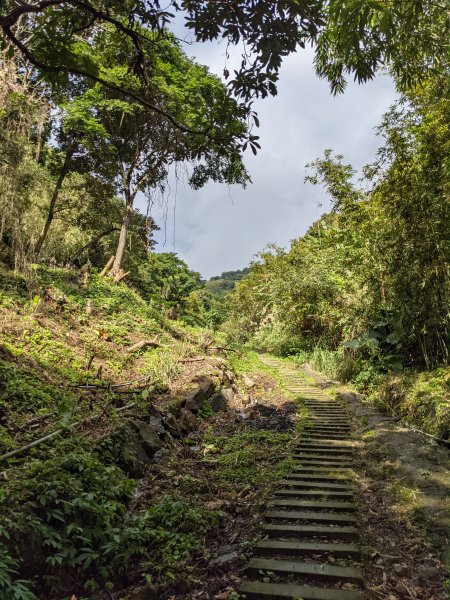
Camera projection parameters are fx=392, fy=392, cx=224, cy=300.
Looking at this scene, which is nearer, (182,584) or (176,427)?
(182,584)

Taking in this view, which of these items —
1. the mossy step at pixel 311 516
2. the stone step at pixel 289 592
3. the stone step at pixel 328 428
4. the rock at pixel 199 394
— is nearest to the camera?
the stone step at pixel 289 592

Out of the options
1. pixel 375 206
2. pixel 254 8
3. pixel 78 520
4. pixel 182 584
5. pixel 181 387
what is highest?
pixel 375 206

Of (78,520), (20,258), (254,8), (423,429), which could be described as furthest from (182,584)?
(20,258)

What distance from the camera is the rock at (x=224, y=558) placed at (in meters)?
3.03

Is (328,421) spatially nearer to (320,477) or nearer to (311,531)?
(320,477)

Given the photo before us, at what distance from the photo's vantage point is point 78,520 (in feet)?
9.59

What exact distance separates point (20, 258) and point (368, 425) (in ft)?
25.3

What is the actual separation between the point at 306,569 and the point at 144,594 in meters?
1.14

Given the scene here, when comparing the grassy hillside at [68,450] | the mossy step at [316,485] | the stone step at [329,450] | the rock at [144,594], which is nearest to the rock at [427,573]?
the mossy step at [316,485]

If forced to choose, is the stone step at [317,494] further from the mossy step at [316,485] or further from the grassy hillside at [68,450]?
the grassy hillside at [68,450]

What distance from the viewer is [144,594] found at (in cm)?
260

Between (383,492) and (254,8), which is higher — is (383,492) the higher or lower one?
the lower one

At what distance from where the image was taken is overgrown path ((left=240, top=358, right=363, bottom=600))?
266 centimetres

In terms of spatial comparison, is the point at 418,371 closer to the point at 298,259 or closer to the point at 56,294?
the point at 56,294
